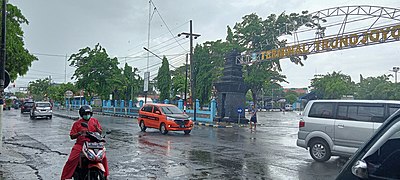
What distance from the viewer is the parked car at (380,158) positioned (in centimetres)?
231

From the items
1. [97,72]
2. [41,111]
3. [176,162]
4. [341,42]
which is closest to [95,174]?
[176,162]

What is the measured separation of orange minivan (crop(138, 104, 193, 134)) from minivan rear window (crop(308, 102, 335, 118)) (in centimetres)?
879

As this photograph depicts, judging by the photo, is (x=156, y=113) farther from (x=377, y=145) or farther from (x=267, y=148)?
(x=377, y=145)

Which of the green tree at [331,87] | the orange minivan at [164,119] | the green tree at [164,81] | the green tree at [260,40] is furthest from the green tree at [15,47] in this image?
the green tree at [331,87]

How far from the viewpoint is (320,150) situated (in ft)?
33.7

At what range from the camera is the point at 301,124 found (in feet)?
35.3

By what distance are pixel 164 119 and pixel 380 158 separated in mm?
16236

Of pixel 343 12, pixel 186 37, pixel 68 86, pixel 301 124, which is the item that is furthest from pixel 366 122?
pixel 68 86

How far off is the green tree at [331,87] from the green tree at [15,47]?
160ft

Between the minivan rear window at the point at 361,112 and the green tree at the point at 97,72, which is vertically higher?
the green tree at the point at 97,72

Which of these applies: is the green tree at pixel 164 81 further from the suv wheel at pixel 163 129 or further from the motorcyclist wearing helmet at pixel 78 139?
the motorcyclist wearing helmet at pixel 78 139

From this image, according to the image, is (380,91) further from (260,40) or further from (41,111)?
(41,111)

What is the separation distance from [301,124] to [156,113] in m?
9.92

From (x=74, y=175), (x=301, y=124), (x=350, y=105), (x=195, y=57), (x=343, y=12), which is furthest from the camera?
(x=195, y=57)
